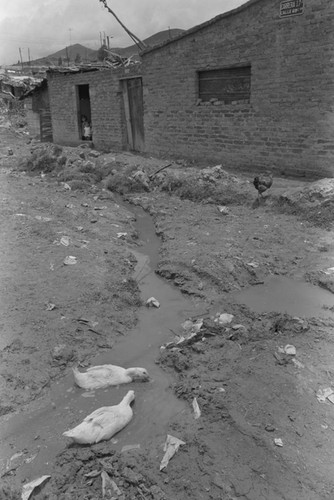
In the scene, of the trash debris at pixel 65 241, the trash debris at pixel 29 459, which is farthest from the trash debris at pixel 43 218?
the trash debris at pixel 29 459

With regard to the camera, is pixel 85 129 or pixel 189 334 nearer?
pixel 189 334

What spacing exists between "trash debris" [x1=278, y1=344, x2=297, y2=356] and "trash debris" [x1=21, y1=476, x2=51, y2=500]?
1981 millimetres

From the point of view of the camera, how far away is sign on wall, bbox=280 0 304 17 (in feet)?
23.3

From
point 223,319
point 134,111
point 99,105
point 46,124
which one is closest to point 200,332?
point 223,319

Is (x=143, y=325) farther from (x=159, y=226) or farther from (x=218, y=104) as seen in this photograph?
(x=218, y=104)

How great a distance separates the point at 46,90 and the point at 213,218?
504 inches

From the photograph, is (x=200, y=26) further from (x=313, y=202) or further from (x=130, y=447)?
(x=130, y=447)

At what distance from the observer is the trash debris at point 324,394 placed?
2949 millimetres

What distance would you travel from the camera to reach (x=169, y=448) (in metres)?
2.52

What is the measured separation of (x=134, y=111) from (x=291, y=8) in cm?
571

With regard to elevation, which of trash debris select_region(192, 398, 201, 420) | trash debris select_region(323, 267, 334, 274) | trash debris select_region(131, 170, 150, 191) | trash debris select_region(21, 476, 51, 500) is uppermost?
trash debris select_region(131, 170, 150, 191)

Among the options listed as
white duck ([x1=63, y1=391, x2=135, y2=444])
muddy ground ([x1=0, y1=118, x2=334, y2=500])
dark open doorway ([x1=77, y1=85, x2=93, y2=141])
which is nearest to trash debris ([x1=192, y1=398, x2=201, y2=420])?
muddy ground ([x1=0, y1=118, x2=334, y2=500])

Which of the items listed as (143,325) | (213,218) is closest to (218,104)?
(213,218)

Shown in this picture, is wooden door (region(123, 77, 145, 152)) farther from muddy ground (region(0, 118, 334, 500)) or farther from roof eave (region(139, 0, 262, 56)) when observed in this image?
muddy ground (region(0, 118, 334, 500))
